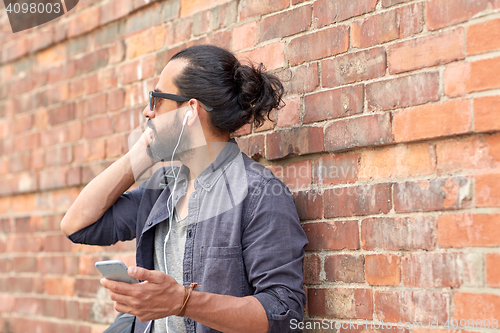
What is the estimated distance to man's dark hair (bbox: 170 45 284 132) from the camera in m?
1.93

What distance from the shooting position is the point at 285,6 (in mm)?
2027

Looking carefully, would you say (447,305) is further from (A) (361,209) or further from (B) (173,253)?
(B) (173,253)

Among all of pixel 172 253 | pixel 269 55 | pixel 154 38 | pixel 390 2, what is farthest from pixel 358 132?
pixel 154 38

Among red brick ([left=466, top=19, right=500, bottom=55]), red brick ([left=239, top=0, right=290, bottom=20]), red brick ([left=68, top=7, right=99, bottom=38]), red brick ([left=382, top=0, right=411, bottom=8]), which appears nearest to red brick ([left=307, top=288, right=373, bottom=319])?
red brick ([left=466, top=19, right=500, bottom=55])

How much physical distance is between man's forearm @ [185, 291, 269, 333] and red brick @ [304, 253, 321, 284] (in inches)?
14.0

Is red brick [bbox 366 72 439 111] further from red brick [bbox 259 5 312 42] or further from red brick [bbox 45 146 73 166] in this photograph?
red brick [bbox 45 146 73 166]

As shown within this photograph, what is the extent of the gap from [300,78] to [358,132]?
0.37 metres

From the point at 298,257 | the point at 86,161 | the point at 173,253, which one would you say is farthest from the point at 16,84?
the point at 298,257

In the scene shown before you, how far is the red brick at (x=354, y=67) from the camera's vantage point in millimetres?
1717

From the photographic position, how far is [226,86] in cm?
199

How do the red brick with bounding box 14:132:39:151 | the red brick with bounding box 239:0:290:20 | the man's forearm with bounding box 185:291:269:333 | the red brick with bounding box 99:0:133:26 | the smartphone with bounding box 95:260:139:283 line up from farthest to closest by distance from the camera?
the red brick with bounding box 14:132:39:151 → the red brick with bounding box 99:0:133:26 → the red brick with bounding box 239:0:290:20 → the man's forearm with bounding box 185:291:269:333 → the smartphone with bounding box 95:260:139:283

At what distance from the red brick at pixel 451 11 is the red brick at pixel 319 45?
32cm

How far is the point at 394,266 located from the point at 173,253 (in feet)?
2.77

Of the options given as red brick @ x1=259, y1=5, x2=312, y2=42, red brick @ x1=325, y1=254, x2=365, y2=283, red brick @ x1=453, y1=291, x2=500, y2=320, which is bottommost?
red brick @ x1=453, y1=291, x2=500, y2=320
